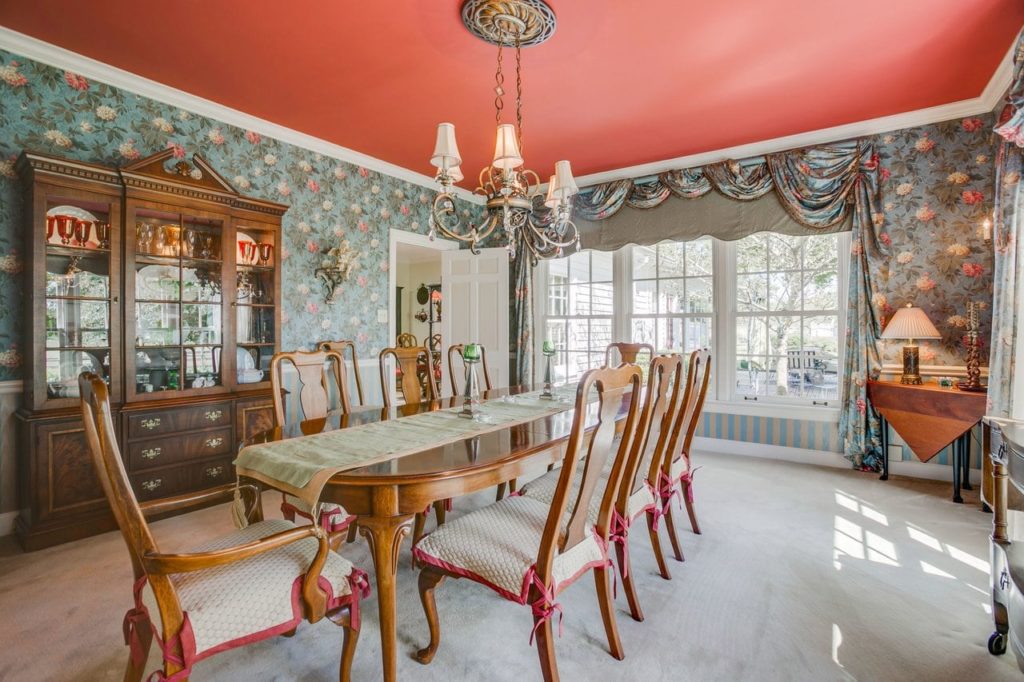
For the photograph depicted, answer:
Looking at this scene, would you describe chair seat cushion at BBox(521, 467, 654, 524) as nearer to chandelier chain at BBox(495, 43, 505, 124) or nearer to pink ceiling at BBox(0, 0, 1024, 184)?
chandelier chain at BBox(495, 43, 505, 124)

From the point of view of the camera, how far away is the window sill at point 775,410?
155 inches

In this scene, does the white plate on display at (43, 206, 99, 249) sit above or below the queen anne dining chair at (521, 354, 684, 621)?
above

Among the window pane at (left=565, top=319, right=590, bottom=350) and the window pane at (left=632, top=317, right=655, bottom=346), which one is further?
the window pane at (left=565, top=319, right=590, bottom=350)

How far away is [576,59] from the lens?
108 inches

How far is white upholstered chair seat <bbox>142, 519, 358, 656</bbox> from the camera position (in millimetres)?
1194

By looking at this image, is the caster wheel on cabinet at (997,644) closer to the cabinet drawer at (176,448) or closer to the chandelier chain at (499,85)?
the chandelier chain at (499,85)

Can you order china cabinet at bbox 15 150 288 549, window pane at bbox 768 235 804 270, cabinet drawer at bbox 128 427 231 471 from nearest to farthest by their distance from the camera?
china cabinet at bbox 15 150 288 549
cabinet drawer at bbox 128 427 231 471
window pane at bbox 768 235 804 270

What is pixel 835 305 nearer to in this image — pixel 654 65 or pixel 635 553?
pixel 654 65

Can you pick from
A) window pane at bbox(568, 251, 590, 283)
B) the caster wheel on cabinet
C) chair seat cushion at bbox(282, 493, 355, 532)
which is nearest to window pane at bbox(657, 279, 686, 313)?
window pane at bbox(568, 251, 590, 283)

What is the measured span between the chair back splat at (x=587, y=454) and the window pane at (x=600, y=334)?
11.4ft

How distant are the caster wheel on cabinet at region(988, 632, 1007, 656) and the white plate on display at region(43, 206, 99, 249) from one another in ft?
14.6

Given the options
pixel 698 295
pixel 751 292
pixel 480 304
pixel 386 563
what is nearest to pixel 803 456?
pixel 751 292

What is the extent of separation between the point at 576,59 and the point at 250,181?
2542 mm

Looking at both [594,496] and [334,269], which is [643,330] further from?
[594,496]
